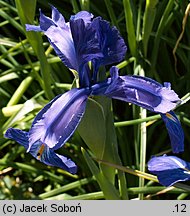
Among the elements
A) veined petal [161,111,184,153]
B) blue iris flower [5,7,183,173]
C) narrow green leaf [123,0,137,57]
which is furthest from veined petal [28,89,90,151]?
narrow green leaf [123,0,137,57]

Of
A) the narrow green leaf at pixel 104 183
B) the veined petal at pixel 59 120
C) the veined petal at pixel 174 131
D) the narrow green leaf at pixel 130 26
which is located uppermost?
the narrow green leaf at pixel 130 26

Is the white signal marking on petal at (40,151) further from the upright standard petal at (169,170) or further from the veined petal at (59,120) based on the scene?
the upright standard petal at (169,170)

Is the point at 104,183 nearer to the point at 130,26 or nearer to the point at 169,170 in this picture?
the point at 169,170

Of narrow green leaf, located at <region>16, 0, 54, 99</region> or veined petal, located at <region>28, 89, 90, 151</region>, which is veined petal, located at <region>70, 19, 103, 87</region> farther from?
narrow green leaf, located at <region>16, 0, 54, 99</region>

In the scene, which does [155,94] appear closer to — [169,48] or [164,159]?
[164,159]

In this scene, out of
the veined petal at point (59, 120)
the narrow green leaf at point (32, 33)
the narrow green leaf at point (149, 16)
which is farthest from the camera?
the narrow green leaf at point (149, 16)

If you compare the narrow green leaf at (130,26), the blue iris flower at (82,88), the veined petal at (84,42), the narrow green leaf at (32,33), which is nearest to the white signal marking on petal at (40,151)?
the blue iris flower at (82,88)
